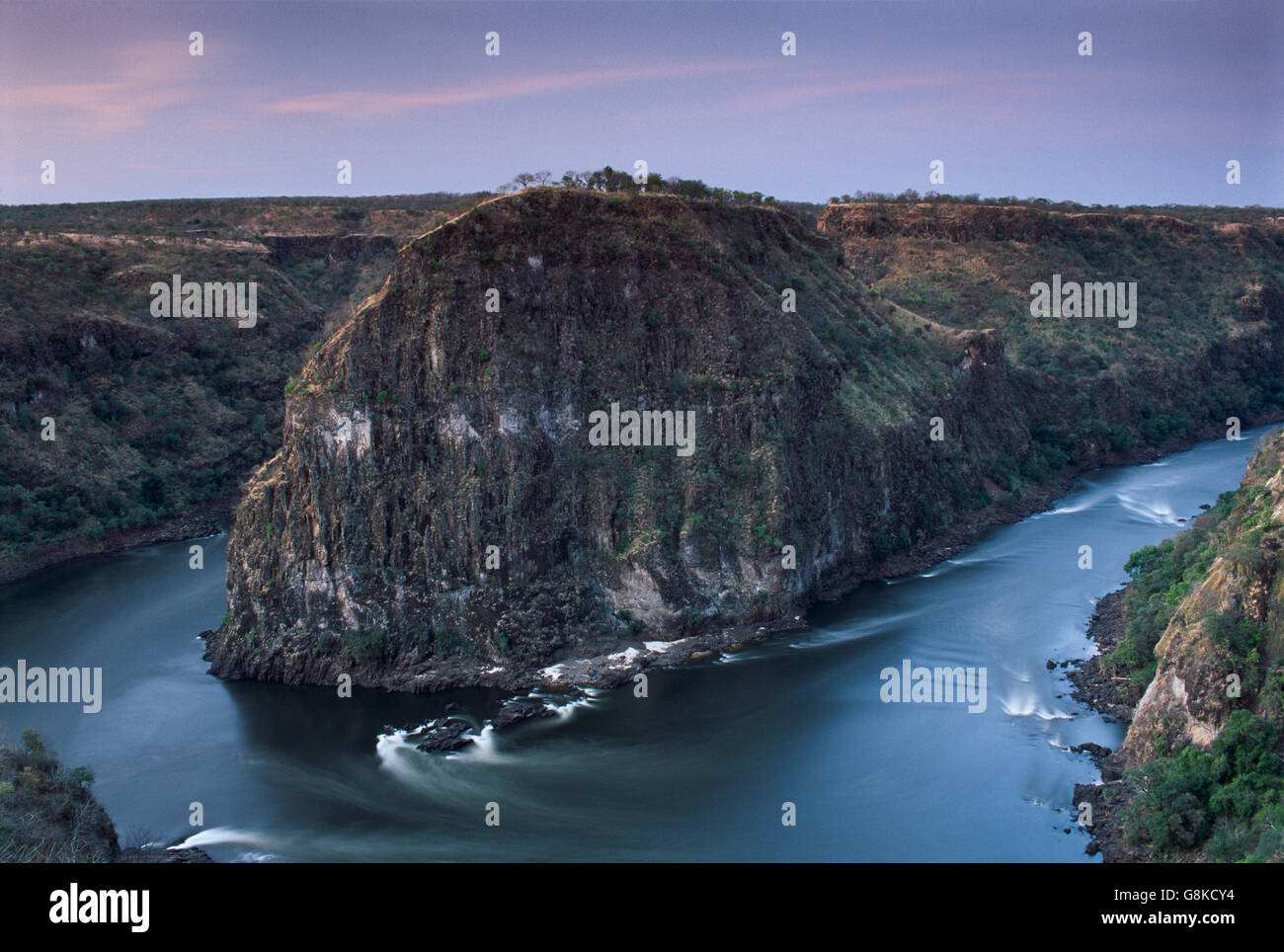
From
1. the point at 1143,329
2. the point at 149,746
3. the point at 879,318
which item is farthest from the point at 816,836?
the point at 1143,329

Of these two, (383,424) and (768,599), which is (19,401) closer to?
(383,424)

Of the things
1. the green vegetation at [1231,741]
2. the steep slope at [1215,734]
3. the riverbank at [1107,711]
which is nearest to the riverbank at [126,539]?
the riverbank at [1107,711]

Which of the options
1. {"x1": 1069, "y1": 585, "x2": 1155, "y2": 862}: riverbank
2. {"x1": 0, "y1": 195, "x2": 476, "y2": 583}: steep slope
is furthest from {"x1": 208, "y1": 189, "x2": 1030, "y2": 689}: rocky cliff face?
{"x1": 1069, "y1": 585, "x2": 1155, "y2": 862}: riverbank

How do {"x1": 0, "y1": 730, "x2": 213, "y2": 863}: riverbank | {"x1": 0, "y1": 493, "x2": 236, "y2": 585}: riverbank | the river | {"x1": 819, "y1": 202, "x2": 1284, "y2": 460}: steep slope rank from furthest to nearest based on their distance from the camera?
{"x1": 819, "y1": 202, "x2": 1284, "y2": 460}: steep slope
{"x1": 0, "y1": 493, "x2": 236, "y2": 585}: riverbank
the river
{"x1": 0, "y1": 730, "x2": 213, "y2": 863}: riverbank

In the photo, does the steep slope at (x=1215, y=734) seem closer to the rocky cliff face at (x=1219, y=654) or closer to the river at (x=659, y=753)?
the rocky cliff face at (x=1219, y=654)

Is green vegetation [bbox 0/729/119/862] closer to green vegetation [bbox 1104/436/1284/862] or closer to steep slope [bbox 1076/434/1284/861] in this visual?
steep slope [bbox 1076/434/1284/861]

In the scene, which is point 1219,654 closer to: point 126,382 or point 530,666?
point 530,666
